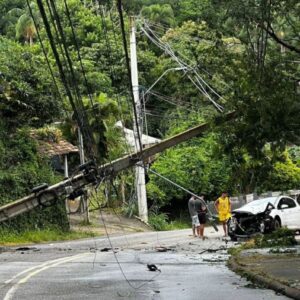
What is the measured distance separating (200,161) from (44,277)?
104 ft

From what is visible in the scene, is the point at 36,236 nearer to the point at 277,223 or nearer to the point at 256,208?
the point at 256,208

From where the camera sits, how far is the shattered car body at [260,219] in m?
24.0

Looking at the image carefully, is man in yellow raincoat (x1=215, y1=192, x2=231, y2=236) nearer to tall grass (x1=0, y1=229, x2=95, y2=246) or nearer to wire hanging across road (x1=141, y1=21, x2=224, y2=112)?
wire hanging across road (x1=141, y1=21, x2=224, y2=112)

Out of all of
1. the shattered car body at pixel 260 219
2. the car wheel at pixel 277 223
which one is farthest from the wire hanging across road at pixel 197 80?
the car wheel at pixel 277 223

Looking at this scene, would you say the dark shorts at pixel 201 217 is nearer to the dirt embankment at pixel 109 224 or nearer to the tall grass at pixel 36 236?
the tall grass at pixel 36 236

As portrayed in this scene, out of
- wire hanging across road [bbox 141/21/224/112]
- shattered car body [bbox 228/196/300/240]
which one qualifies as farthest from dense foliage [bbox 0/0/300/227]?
shattered car body [bbox 228/196/300/240]

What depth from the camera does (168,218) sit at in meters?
44.8

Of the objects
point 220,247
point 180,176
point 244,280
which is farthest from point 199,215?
point 180,176

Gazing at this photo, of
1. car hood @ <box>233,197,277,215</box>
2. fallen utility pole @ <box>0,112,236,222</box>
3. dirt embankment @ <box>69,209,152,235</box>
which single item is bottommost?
dirt embankment @ <box>69,209,152,235</box>

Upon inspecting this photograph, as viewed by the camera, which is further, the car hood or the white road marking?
the car hood

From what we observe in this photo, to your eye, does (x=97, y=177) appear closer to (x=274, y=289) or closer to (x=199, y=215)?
(x=274, y=289)

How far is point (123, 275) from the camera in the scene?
14.0 meters

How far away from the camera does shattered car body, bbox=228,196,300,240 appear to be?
24.0 metres

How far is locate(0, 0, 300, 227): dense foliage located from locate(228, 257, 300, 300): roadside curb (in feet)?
9.23
